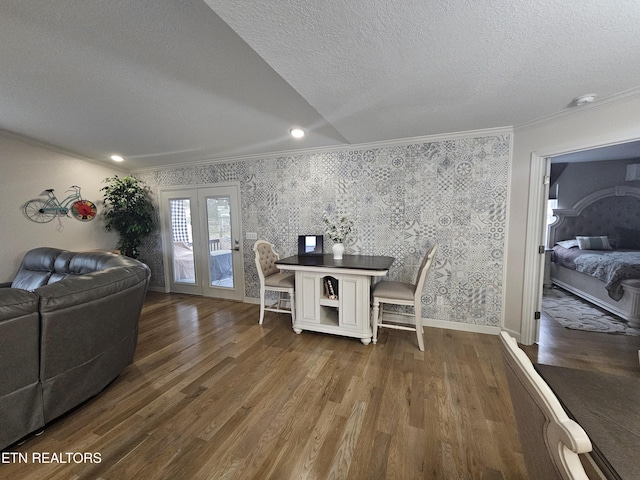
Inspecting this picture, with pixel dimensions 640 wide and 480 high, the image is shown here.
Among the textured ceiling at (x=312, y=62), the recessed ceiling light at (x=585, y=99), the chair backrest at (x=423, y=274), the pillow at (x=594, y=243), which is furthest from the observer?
the pillow at (x=594, y=243)

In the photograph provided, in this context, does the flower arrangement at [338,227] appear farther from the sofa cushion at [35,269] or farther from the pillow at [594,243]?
the pillow at [594,243]

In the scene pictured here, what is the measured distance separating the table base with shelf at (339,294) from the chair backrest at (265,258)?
0.36 m

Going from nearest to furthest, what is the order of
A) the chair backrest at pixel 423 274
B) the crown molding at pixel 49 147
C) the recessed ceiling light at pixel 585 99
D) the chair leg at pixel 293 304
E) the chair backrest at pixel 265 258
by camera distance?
the recessed ceiling light at pixel 585 99 → the chair backrest at pixel 423 274 → the chair leg at pixel 293 304 → the chair backrest at pixel 265 258 → the crown molding at pixel 49 147

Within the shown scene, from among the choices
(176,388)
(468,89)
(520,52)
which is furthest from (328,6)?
(176,388)

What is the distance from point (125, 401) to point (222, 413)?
2.58ft

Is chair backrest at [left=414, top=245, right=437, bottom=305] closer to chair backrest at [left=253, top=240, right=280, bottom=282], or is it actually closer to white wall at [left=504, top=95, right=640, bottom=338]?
white wall at [left=504, top=95, right=640, bottom=338]

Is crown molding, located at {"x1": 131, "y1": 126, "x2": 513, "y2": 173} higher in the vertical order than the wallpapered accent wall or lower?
higher

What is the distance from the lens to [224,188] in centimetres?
420

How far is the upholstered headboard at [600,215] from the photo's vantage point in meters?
4.69

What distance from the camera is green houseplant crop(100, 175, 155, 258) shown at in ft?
14.2

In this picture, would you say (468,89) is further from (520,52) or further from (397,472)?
(397,472)

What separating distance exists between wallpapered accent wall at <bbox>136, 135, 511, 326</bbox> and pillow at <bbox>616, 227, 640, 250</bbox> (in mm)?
4117

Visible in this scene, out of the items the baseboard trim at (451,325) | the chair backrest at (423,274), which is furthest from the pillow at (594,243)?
the chair backrest at (423,274)

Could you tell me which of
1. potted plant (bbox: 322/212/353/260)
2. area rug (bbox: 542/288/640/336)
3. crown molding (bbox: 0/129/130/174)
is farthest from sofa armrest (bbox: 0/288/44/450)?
area rug (bbox: 542/288/640/336)
